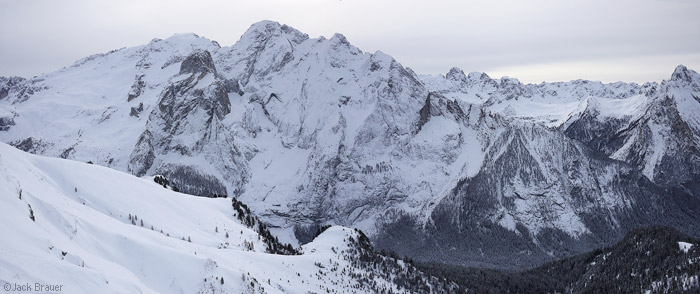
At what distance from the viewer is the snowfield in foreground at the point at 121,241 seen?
3415 inches

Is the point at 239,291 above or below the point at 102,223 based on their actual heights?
below

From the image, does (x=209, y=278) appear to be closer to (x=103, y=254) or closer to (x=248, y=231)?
(x=103, y=254)

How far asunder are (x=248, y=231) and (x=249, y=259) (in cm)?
3430

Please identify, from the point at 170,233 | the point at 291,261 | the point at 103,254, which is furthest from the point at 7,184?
the point at 291,261

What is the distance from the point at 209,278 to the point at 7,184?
3951cm

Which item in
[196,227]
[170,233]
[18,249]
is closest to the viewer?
[18,249]

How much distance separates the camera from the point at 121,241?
397 ft

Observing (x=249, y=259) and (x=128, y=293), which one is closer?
(x=128, y=293)

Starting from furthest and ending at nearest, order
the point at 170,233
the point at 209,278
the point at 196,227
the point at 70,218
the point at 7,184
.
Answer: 1. the point at 196,227
2. the point at 170,233
3. the point at 209,278
4. the point at 70,218
5. the point at 7,184

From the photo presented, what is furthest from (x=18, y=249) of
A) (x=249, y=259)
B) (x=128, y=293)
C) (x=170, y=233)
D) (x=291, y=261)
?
(x=291, y=261)

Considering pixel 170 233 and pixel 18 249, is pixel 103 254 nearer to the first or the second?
pixel 18 249

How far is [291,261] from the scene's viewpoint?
186 m

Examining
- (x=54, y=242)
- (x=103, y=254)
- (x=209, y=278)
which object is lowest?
(x=209, y=278)

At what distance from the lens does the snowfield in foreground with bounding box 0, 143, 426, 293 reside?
8675 cm
